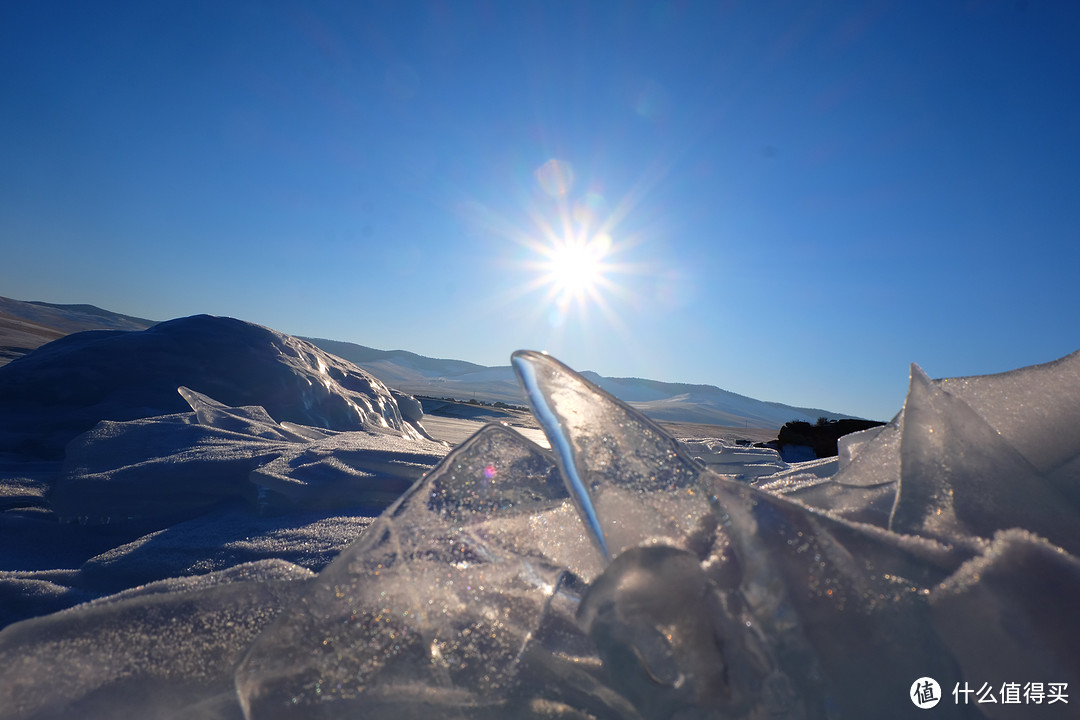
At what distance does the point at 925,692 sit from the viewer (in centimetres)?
60

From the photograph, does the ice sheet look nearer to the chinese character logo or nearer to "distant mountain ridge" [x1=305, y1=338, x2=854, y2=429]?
the chinese character logo

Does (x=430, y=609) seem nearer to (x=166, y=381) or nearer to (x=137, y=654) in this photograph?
(x=137, y=654)

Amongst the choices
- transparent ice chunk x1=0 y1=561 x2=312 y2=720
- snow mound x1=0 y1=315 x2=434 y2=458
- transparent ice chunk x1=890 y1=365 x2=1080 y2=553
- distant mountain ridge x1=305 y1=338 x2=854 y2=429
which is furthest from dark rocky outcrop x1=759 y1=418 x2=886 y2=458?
distant mountain ridge x1=305 y1=338 x2=854 y2=429

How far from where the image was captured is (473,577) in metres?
0.77

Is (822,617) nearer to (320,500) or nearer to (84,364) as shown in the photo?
(320,500)

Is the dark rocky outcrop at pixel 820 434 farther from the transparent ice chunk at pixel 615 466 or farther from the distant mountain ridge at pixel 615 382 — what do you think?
the distant mountain ridge at pixel 615 382

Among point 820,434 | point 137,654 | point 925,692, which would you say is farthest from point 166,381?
point 820,434

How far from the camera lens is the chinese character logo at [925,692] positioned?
0.60 metres

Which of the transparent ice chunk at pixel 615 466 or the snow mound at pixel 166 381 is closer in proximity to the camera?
the transparent ice chunk at pixel 615 466

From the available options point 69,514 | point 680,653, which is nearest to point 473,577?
point 680,653

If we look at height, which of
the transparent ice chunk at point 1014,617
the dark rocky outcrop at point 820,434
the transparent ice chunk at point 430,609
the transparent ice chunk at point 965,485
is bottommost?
the transparent ice chunk at point 430,609

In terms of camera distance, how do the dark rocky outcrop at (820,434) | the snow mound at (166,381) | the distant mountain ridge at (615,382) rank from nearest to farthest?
the snow mound at (166,381) < the dark rocky outcrop at (820,434) < the distant mountain ridge at (615,382)

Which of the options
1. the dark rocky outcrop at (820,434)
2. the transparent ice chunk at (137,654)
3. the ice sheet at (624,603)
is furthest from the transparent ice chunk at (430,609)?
the dark rocky outcrop at (820,434)

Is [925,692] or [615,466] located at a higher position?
[615,466]
